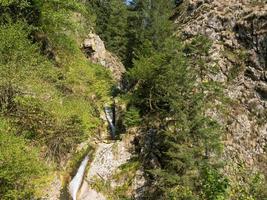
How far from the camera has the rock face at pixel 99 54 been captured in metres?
51.3

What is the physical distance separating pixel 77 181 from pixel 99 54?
25.8 m

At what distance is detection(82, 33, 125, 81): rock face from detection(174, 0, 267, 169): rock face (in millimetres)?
10224

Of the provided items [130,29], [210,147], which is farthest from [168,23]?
[210,147]

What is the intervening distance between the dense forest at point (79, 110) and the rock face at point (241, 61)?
7.17ft

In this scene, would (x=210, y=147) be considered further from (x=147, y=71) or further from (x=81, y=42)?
(x=81, y=42)

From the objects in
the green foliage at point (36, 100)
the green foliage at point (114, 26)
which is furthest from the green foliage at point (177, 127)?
the green foliage at point (114, 26)

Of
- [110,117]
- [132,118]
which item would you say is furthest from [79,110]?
[110,117]

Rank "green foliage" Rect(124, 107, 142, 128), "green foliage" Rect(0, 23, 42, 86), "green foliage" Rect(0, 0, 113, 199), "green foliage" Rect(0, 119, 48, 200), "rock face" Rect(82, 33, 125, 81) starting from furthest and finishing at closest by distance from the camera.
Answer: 1. "rock face" Rect(82, 33, 125, 81)
2. "green foliage" Rect(124, 107, 142, 128)
3. "green foliage" Rect(0, 23, 42, 86)
4. "green foliage" Rect(0, 0, 113, 199)
5. "green foliage" Rect(0, 119, 48, 200)

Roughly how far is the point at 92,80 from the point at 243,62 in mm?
16388

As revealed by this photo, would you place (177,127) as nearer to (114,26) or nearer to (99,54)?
(99,54)

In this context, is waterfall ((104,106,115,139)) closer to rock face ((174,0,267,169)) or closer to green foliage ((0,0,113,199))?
green foliage ((0,0,113,199))

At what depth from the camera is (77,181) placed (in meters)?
29.3

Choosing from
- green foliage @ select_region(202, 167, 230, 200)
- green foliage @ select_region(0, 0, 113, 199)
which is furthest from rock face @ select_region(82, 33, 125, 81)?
green foliage @ select_region(202, 167, 230, 200)

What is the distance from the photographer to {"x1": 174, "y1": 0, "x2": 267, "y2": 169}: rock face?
35.9m
